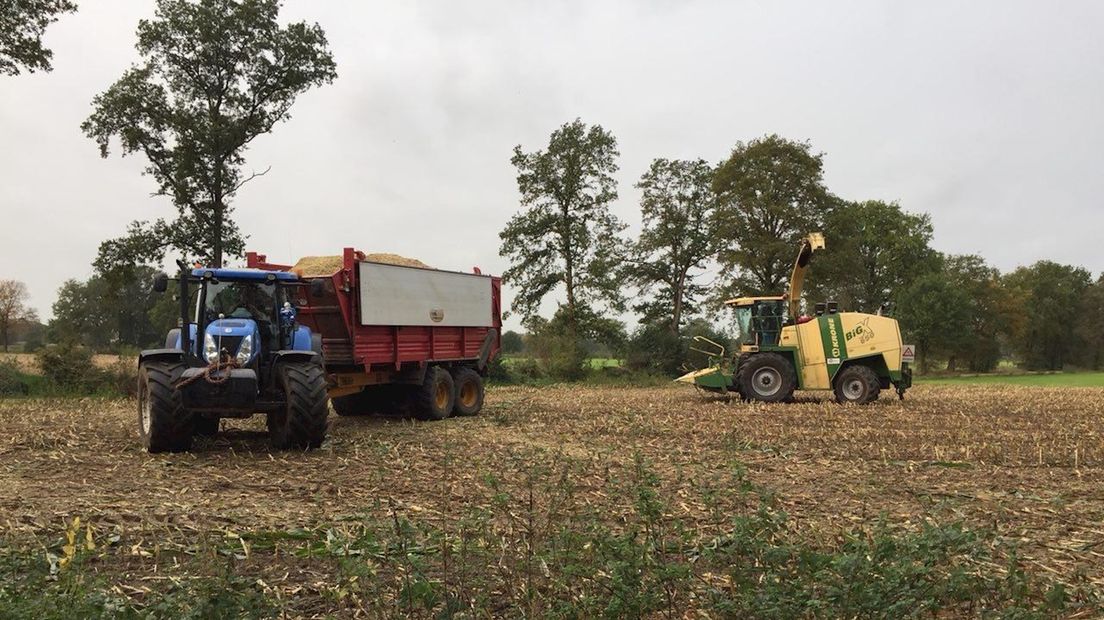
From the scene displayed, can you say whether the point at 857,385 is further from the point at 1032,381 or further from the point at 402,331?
the point at 1032,381

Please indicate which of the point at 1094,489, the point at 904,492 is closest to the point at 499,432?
the point at 904,492

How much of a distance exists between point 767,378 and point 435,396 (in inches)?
333

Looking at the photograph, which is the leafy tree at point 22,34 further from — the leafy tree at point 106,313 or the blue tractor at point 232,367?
the leafy tree at point 106,313

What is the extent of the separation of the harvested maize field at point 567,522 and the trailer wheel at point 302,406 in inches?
13.9

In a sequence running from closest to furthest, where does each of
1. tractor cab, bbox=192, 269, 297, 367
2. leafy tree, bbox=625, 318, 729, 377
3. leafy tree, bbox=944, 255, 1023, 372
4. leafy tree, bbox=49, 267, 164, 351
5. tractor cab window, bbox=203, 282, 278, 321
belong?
tractor cab, bbox=192, 269, 297, 367 → tractor cab window, bbox=203, 282, 278, 321 → leafy tree, bbox=625, 318, 729, 377 → leafy tree, bbox=944, 255, 1023, 372 → leafy tree, bbox=49, 267, 164, 351

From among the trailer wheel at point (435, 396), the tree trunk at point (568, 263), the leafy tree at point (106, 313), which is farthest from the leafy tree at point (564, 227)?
the leafy tree at point (106, 313)

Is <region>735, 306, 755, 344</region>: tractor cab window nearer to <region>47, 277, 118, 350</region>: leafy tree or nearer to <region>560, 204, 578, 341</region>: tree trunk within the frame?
<region>560, 204, 578, 341</region>: tree trunk

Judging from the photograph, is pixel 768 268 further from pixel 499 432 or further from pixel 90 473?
pixel 90 473

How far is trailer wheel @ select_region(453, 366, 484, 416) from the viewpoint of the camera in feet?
47.5

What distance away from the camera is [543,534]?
4910mm

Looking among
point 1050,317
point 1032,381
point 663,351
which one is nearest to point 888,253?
point 1032,381

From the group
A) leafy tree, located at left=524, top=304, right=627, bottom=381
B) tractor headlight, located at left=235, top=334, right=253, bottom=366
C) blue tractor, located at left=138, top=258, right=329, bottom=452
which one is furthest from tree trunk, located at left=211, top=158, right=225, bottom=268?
tractor headlight, located at left=235, top=334, right=253, bottom=366

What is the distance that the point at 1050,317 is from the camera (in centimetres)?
6831

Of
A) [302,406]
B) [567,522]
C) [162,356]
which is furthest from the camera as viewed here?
[162,356]
